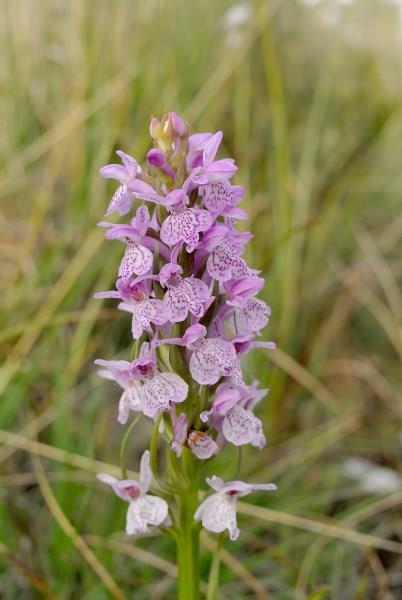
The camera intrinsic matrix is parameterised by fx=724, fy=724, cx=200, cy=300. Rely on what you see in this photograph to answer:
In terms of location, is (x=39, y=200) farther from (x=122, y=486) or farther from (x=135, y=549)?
(x=122, y=486)

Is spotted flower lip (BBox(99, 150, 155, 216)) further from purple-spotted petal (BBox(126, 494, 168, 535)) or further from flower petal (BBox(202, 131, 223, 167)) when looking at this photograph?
purple-spotted petal (BBox(126, 494, 168, 535))

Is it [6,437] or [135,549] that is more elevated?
[6,437]

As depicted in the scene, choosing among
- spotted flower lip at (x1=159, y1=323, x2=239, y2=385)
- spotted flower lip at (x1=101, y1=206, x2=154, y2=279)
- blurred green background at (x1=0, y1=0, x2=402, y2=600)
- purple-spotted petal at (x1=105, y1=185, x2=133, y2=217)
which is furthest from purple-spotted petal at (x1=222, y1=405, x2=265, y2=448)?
blurred green background at (x1=0, y1=0, x2=402, y2=600)

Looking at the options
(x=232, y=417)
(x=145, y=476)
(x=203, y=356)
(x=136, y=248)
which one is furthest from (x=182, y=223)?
(x=145, y=476)

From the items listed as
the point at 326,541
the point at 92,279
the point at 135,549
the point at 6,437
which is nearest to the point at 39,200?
the point at 92,279

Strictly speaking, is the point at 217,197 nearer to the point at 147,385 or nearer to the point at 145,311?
the point at 145,311

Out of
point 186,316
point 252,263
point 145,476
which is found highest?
point 252,263
